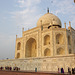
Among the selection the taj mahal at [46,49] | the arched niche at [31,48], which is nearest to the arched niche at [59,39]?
the taj mahal at [46,49]

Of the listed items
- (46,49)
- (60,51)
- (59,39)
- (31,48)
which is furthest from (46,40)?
(31,48)

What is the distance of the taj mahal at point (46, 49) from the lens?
14512mm

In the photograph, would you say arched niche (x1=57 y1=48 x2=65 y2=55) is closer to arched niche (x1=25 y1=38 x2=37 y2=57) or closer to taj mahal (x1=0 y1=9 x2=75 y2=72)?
taj mahal (x1=0 y1=9 x2=75 y2=72)

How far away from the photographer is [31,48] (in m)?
28.6

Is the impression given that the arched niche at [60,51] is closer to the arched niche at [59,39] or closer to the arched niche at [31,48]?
the arched niche at [59,39]

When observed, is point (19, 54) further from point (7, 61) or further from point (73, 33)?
point (73, 33)

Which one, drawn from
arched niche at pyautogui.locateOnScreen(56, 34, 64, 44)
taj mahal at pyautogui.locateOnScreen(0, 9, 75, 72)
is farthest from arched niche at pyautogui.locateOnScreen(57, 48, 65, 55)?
arched niche at pyautogui.locateOnScreen(56, 34, 64, 44)

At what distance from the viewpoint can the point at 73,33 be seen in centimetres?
2511

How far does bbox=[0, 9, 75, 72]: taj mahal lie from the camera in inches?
571

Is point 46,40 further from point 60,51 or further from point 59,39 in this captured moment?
point 60,51

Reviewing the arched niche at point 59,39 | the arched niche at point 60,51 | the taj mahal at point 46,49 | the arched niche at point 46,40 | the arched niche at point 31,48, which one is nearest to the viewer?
the taj mahal at point 46,49

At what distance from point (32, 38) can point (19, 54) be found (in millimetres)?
6731

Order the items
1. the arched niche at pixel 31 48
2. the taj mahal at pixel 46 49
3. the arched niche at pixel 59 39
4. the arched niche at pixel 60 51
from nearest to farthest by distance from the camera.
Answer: the taj mahal at pixel 46 49 → the arched niche at pixel 60 51 → the arched niche at pixel 59 39 → the arched niche at pixel 31 48

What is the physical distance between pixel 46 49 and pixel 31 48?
715cm
